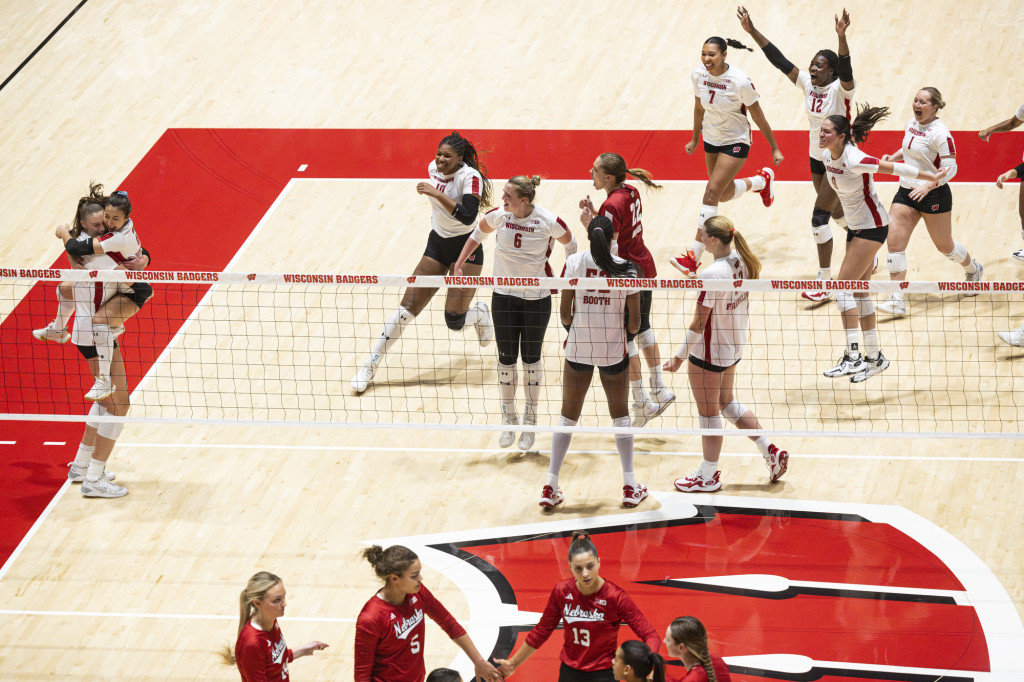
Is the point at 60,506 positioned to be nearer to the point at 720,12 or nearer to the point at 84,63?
the point at 84,63

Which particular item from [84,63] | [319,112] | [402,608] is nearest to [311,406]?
[402,608]

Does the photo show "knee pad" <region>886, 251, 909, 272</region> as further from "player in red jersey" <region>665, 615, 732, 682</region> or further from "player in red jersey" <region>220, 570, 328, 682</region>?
"player in red jersey" <region>220, 570, 328, 682</region>

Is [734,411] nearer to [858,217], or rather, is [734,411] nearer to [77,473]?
[858,217]

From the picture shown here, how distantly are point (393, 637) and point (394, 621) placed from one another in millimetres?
85

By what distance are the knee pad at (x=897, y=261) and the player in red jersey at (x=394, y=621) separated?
6001 millimetres

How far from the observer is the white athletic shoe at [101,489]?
906cm

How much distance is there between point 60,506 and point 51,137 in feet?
23.1

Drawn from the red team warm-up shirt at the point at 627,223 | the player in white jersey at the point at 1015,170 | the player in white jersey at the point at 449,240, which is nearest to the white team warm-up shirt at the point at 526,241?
the red team warm-up shirt at the point at 627,223

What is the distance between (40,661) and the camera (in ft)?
24.8

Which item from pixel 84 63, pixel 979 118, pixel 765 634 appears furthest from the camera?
pixel 84 63

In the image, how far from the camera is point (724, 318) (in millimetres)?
8250

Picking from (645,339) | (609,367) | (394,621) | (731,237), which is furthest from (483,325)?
(394,621)

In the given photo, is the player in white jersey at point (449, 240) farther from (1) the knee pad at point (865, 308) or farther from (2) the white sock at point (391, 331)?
(1) the knee pad at point (865, 308)

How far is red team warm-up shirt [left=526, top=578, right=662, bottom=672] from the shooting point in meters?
6.30
